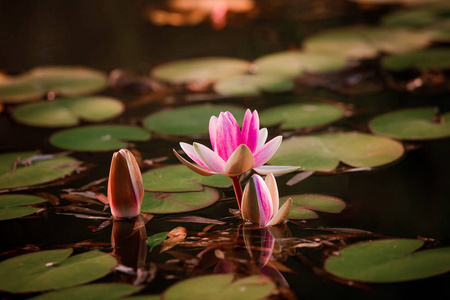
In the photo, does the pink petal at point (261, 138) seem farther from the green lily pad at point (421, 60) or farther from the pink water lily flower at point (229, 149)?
the green lily pad at point (421, 60)

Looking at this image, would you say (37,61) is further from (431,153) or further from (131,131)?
(431,153)

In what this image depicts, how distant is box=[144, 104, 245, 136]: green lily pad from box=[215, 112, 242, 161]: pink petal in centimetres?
85

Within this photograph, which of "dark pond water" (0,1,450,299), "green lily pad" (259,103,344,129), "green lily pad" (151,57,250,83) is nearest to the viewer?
"dark pond water" (0,1,450,299)

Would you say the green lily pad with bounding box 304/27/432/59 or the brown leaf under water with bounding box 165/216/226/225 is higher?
the green lily pad with bounding box 304/27/432/59

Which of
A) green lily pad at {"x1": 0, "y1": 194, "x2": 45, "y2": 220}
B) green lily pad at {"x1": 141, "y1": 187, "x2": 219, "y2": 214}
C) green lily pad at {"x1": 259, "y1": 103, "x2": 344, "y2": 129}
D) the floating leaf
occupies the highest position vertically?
green lily pad at {"x1": 259, "y1": 103, "x2": 344, "y2": 129}

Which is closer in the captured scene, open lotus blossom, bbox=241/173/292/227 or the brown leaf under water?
open lotus blossom, bbox=241/173/292/227

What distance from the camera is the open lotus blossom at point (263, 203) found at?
1.51m

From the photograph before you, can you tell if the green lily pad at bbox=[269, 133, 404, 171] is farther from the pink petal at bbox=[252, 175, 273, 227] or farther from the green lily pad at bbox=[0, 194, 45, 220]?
the green lily pad at bbox=[0, 194, 45, 220]

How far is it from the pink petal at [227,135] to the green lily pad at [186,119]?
85 centimetres

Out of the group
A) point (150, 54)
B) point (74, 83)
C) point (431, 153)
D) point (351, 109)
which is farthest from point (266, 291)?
point (150, 54)

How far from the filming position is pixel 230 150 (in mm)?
1528

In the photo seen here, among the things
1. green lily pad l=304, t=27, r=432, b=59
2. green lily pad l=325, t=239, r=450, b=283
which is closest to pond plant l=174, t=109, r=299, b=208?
green lily pad l=325, t=239, r=450, b=283

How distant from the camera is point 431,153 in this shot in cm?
207

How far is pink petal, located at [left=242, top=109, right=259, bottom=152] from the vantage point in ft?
5.07
